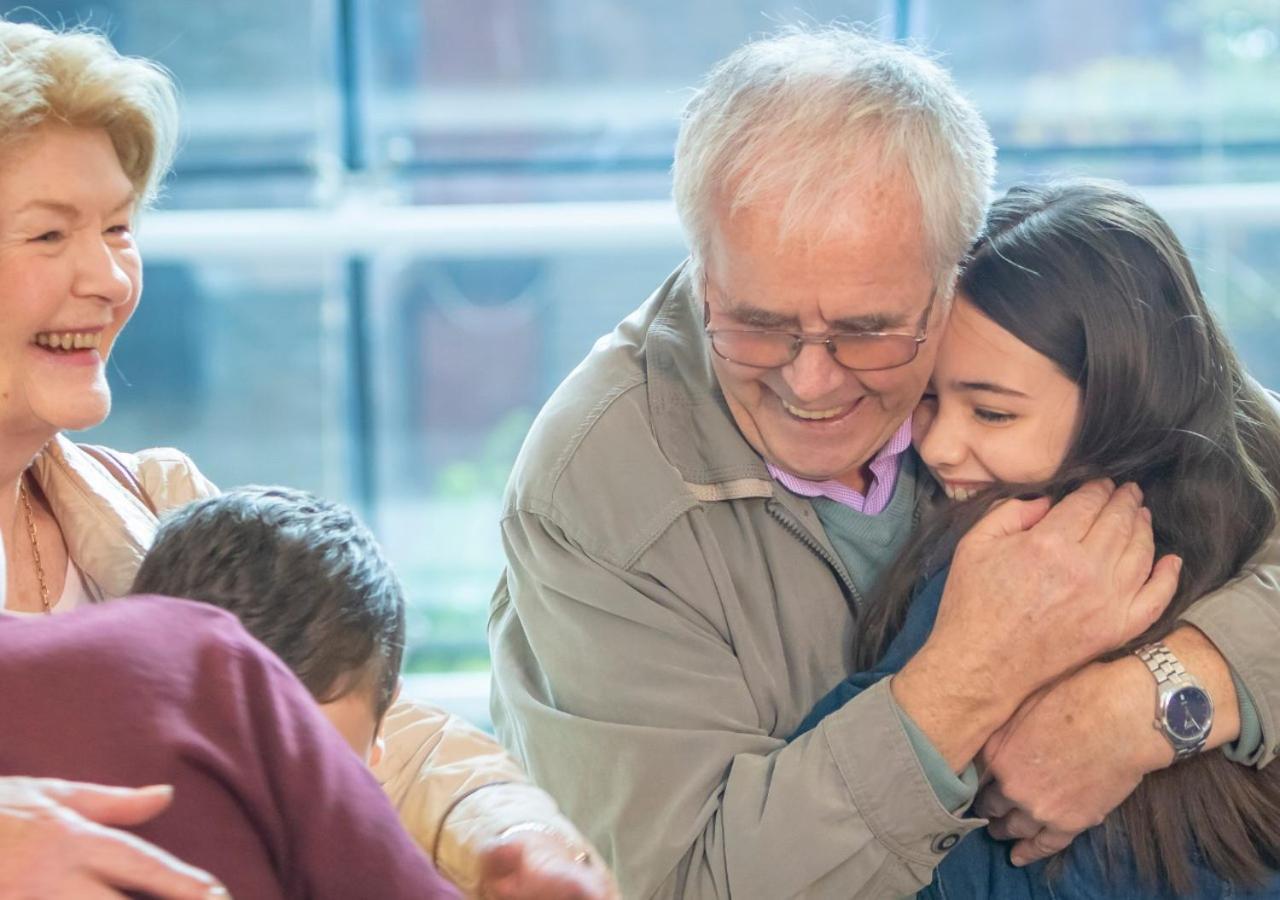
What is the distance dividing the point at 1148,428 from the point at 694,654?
1.97 ft

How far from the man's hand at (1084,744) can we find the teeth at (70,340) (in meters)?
1.16

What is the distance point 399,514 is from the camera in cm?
425

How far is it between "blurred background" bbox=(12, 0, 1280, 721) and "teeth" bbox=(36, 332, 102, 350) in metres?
2.16

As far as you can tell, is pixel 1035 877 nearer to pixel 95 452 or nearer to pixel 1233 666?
pixel 1233 666

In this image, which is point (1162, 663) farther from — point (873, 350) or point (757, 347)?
point (757, 347)

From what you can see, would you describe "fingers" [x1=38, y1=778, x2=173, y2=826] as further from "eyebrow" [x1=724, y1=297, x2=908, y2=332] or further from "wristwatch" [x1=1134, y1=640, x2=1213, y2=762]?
"wristwatch" [x1=1134, y1=640, x2=1213, y2=762]

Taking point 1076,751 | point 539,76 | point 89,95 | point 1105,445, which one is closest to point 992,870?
point 1076,751

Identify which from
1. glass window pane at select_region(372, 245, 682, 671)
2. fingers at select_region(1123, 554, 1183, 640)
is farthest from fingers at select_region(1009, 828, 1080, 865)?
glass window pane at select_region(372, 245, 682, 671)

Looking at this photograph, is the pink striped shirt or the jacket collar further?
the pink striped shirt

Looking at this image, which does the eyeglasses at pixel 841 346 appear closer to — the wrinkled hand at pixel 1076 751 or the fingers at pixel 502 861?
the wrinkled hand at pixel 1076 751

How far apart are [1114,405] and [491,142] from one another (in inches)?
101

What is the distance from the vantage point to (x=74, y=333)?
1810mm

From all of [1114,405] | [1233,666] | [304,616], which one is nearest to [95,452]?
[304,616]

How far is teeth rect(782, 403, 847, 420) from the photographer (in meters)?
1.81
